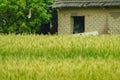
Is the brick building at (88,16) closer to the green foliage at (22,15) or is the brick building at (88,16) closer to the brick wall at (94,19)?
→ the brick wall at (94,19)

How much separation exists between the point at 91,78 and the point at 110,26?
15.1 metres

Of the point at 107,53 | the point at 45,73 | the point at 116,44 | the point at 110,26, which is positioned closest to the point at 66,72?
the point at 45,73

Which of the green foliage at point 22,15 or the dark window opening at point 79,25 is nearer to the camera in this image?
the green foliage at point 22,15

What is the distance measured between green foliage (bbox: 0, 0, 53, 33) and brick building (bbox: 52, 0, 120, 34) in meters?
0.78

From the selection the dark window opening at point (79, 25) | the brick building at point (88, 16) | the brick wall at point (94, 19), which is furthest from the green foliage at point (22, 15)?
the dark window opening at point (79, 25)

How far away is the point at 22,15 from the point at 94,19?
136 inches

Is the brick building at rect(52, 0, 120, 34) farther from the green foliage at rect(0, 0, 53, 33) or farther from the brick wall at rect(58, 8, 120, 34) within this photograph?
the green foliage at rect(0, 0, 53, 33)

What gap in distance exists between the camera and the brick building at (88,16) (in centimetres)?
2136

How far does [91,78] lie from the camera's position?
21.2ft

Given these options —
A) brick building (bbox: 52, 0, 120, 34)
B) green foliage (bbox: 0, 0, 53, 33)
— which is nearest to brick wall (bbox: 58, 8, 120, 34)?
brick building (bbox: 52, 0, 120, 34)

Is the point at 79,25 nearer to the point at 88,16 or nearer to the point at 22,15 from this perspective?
the point at 88,16

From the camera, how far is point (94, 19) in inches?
860

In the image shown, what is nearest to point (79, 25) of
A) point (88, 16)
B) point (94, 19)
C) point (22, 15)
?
point (88, 16)

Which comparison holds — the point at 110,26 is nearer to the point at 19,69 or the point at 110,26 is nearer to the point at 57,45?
the point at 57,45
